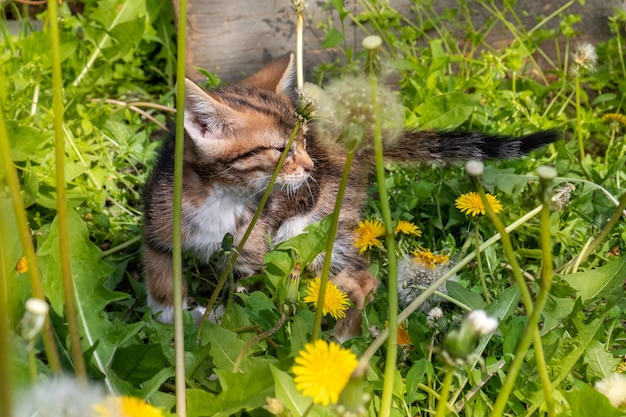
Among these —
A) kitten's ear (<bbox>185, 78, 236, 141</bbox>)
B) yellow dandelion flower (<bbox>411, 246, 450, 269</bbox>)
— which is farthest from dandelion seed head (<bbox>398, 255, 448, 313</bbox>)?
kitten's ear (<bbox>185, 78, 236, 141</bbox>)

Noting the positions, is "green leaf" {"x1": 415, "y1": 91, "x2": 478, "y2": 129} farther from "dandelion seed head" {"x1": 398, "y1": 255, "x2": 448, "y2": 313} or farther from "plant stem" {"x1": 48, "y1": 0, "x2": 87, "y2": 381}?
"plant stem" {"x1": 48, "y1": 0, "x2": 87, "y2": 381}

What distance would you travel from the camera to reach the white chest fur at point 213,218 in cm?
275

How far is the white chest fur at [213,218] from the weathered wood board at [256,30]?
4.39ft

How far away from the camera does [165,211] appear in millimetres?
2775

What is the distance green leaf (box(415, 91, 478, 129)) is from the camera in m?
3.24

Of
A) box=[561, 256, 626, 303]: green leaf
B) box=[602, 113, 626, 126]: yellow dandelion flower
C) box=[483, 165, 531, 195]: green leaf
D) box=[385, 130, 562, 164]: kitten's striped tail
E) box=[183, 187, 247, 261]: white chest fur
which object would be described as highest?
box=[385, 130, 562, 164]: kitten's striped tail

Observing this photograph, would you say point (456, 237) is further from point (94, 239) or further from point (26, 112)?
point (26, 112)

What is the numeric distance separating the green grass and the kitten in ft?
0.48

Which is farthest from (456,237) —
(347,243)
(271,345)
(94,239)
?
(94,239)

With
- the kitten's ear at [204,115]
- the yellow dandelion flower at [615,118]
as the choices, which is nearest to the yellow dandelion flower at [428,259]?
the kitten's ear at [204,115]

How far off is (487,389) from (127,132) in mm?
2210

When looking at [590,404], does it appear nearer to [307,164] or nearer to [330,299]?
[330,299]

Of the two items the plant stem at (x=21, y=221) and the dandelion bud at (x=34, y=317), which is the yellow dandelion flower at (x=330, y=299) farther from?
the dandelion bud at (x=34, y=317)

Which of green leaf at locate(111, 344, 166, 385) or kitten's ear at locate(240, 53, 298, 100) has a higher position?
kitten's ear at locate(240, 53, 298, 100)
